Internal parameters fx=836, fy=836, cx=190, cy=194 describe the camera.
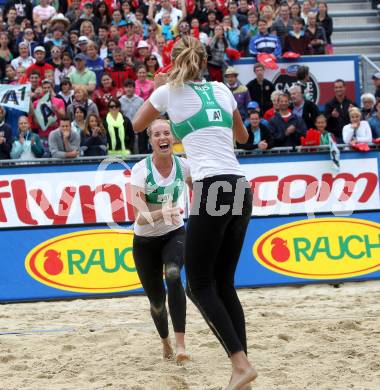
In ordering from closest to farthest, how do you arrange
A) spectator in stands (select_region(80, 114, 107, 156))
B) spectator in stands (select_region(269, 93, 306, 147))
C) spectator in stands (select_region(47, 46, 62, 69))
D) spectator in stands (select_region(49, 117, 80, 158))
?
spectator in stands (select_region(49, 117, 80, 158))
spectator in stands (select_region(80, 114, 107, 156))
spectator in stands (select_region(269, 93, 306, 147))
spectator in stands (select_region(47, 46, 62, 69))

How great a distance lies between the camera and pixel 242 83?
13133mm

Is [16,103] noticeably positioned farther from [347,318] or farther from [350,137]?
[347,318]

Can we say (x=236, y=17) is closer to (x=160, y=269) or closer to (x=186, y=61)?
(x=160, y=269)

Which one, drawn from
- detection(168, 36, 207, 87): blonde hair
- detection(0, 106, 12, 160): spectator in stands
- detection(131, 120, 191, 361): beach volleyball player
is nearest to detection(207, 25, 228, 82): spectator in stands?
detection(0, 106, 12, 160): spectator in stands

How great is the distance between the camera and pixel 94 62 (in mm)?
12922

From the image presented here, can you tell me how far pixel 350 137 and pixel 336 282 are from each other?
2.17m

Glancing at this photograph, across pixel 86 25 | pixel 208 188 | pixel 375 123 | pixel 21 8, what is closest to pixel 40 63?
pixel 86 25

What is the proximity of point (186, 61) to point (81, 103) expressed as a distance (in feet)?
22.5

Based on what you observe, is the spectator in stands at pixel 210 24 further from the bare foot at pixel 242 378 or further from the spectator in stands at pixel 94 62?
the bare foot at pixel 242 378

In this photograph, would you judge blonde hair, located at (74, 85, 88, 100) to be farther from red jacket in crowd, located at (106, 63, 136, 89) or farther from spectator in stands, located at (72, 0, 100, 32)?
spectator in stands, located at (72, 0, 100, 32)

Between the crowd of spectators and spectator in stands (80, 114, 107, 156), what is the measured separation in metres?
0.01

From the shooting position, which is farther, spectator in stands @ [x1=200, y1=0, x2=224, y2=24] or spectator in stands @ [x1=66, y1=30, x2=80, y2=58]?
spectator in stands @ [x1=200, y1=0, x2=224, y2=24]

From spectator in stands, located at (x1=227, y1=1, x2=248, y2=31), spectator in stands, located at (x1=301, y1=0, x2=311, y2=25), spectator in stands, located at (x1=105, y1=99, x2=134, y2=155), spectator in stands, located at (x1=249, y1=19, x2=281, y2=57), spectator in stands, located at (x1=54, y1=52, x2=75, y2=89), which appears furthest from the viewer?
spectator in stands, located at (x1=301, y1=0, x2=311, y2=25)

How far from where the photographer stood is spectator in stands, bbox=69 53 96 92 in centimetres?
1253
